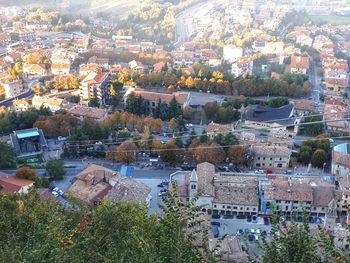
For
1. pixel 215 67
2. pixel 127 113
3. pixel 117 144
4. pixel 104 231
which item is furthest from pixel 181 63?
pixel 104 231

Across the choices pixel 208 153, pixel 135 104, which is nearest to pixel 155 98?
pixel 135 104

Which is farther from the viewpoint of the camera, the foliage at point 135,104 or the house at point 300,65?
the house at point 300,65

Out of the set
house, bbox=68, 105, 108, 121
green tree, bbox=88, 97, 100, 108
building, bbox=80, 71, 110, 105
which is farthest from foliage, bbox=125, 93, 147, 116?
building, bbox=80, 71, 110, 105

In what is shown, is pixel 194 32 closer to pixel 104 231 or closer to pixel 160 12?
pixel 160 12

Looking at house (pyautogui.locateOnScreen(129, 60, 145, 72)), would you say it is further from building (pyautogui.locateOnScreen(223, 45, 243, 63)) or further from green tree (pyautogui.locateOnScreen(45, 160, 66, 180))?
green tree (pyautogui.locateOnScreen(45, 160, 66, 180))

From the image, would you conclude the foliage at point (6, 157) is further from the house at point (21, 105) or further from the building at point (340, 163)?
the building at point (340, 163)

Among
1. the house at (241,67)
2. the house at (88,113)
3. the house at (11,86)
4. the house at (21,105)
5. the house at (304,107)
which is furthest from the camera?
the house at (241,67)

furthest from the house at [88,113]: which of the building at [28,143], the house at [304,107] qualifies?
the house at [304,107]
